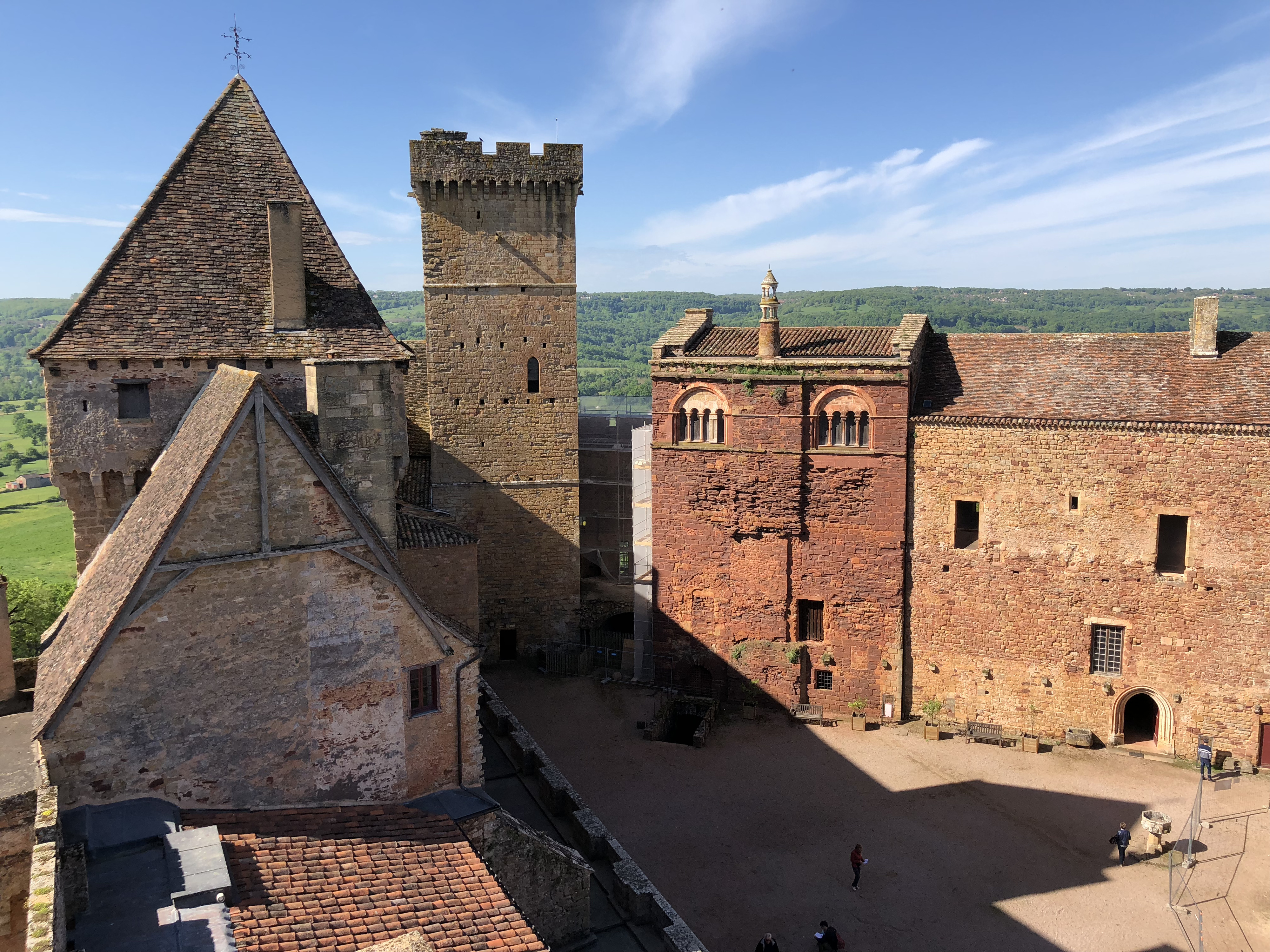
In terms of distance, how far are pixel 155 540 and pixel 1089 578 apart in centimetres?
2211

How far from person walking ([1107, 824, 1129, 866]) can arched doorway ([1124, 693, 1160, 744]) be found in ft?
16.9

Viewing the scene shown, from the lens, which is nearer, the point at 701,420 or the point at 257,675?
the point at 257,675

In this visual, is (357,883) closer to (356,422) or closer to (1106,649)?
(356,422)

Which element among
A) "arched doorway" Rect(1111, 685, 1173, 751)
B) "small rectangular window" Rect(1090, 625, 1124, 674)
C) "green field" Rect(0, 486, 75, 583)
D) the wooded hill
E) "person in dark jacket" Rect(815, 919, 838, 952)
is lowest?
"green field" Rect(0, 486, 75, 583)

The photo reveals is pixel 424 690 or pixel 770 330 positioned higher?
pixel 770 330

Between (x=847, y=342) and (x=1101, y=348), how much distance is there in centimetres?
717

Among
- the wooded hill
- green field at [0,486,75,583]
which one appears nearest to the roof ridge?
green field at [0,486,75,583]

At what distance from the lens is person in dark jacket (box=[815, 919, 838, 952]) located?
1673 cm

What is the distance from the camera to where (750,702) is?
88.3ft

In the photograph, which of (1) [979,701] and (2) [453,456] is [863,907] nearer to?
(1) [979,701]

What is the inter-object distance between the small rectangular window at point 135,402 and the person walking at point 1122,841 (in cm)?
2128

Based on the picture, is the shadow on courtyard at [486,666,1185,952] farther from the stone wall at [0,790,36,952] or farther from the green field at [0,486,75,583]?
the green field at [0,486,75,583]

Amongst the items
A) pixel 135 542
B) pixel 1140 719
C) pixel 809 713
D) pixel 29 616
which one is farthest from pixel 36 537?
pixel 1140 719

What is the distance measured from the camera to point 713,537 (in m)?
26.9
